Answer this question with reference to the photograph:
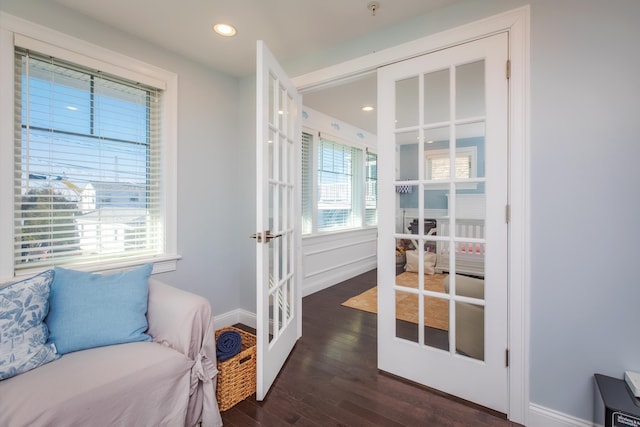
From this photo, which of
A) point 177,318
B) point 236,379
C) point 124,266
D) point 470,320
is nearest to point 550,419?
point 470,320

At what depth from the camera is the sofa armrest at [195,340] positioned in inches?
60.9

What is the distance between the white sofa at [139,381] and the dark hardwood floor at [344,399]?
12.8 inches

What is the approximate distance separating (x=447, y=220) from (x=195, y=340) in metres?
1.63

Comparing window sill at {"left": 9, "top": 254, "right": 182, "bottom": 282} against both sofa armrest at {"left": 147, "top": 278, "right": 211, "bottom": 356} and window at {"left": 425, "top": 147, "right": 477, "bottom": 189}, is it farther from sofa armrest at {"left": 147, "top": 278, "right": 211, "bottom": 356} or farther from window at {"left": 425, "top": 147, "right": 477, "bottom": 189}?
window at {"left": 425, "top": 147, "right": 477, "bottom": 189}

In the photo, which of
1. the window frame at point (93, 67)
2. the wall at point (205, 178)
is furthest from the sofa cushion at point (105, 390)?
the wall at point (205, 178)

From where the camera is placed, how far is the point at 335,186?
4.58m

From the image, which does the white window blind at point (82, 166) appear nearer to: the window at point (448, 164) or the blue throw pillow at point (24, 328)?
the blue throw pillow at point (24, 328)

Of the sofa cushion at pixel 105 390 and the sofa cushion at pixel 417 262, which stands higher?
the sofa cushion at pixel 417 262

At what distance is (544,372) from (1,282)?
306 centimetres

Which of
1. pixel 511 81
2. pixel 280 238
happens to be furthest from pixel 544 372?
pixel 280 238

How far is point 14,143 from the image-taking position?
1771 millimetres

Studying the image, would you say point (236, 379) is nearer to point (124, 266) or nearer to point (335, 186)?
point (124, 266)

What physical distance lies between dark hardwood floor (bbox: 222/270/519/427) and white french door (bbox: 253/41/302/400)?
0.12m

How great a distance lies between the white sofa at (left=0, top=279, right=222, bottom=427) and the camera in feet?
3.68
